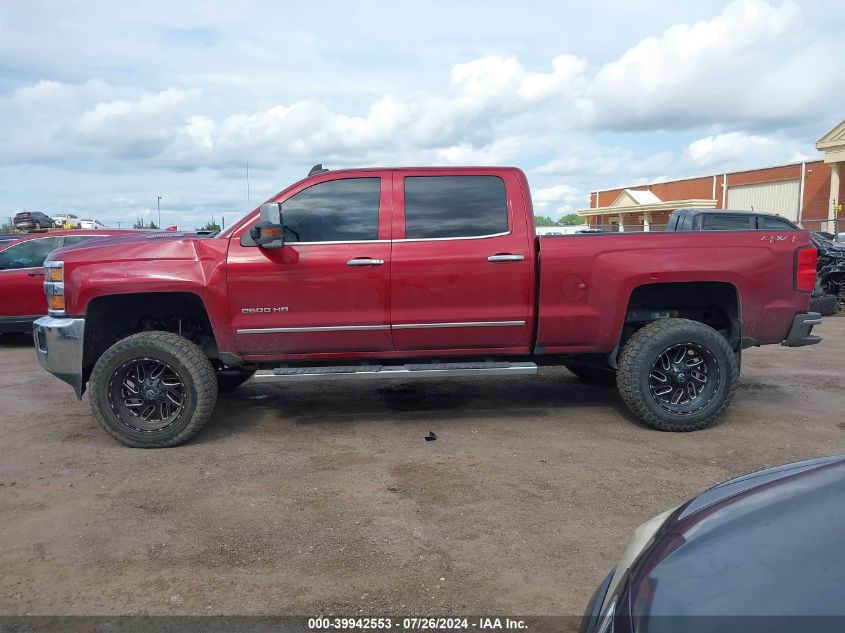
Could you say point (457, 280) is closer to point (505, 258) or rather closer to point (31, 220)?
point (505, 258)

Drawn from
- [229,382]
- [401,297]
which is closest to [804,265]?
[401,297]

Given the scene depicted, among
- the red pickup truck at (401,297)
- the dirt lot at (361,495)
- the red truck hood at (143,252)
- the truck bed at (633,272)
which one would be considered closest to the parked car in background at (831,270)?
the dirt lot at (361,495)

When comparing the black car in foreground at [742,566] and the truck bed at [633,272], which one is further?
the truck bed at [633,272]

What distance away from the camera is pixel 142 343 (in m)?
5.30

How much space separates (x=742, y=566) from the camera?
1.83m

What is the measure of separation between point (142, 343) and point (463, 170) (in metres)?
2.78

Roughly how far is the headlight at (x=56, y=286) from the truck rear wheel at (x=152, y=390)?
0.52 meters

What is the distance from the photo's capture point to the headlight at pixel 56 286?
537cm

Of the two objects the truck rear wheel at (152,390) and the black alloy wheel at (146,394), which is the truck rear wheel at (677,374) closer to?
the truck rear wheel at (152,390)

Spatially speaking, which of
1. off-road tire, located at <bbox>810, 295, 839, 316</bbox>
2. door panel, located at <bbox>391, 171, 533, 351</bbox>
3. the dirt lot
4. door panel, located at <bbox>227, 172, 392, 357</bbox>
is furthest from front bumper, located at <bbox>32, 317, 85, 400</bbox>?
off-road tire, located at <bbox>810, 295, 839, 316</bbox>

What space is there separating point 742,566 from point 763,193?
4196cm

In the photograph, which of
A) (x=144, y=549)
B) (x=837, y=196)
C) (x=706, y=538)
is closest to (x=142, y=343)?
(x=144, y=549)

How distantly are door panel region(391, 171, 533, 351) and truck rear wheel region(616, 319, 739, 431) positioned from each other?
0.88m

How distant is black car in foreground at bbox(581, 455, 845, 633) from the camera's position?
1.63 metres
